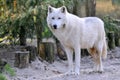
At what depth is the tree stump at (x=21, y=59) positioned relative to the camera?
7.48 m

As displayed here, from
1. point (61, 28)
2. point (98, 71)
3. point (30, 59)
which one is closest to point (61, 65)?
point (30, 59)

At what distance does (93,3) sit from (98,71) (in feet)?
13.2

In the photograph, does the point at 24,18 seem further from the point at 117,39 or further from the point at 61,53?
the point at 117,39

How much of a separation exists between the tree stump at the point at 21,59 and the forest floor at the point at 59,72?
112 mm

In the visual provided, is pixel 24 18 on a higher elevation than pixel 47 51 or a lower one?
higher

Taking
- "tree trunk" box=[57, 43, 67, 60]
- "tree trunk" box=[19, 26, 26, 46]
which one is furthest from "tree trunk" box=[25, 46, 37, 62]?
"tree trunk" box=[57, 43, 67, 60]

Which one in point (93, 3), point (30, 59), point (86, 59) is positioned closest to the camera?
point (30, 59)

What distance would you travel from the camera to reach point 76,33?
6.84 m

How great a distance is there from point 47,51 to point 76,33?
2124 millimetres

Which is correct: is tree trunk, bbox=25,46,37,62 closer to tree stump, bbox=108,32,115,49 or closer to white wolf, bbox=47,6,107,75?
white wolf, bbox=47,6,107,75

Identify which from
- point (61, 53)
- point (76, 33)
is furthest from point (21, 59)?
point (61, 53)

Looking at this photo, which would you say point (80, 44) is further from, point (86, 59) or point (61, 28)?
point (86, 59)

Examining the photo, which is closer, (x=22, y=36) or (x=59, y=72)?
(x=59, y=72)

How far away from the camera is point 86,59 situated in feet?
33.6
